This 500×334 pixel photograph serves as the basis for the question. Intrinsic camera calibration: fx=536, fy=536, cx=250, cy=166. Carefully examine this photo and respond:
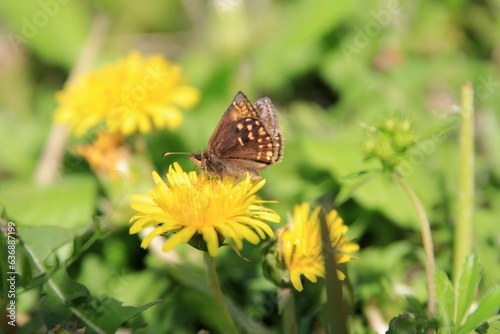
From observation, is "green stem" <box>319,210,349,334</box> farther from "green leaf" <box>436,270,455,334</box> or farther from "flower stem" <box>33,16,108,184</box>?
"flower stem" <box>33,16,108,184</box>

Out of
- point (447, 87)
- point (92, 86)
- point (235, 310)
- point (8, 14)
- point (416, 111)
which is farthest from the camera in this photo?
point (8, 14)

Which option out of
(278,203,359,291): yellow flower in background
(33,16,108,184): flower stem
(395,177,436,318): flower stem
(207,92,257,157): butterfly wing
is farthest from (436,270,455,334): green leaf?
(33,16,108,184): flower stem

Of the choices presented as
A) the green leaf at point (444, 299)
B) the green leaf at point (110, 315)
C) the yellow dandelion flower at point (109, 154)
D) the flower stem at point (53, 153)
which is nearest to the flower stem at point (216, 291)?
the green leaf at point (110, 315)

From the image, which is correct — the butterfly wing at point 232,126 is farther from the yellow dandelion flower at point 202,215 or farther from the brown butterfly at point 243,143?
the yellow dandelion flower at point 202,215

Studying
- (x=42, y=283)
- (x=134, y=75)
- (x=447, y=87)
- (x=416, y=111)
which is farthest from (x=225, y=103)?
(x=42, y=283)

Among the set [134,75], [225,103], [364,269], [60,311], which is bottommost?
[364,269]

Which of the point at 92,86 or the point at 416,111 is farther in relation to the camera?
the point at 416,111

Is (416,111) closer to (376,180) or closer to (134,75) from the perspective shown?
(376,180)
